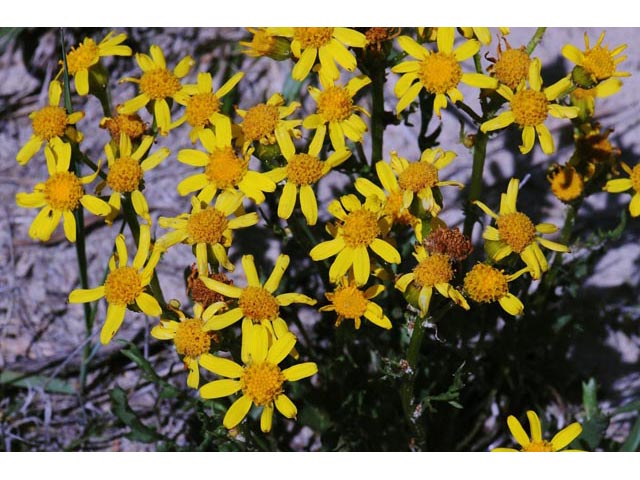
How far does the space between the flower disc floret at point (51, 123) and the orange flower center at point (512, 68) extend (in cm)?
149

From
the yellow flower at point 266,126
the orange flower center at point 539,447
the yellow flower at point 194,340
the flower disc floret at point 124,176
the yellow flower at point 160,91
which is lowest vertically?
the orange flower center at point 539,447

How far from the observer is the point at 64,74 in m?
2.96

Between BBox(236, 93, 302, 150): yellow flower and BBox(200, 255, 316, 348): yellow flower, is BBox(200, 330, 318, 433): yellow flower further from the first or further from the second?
BBox(236, 93, 302, 150): yellow flower

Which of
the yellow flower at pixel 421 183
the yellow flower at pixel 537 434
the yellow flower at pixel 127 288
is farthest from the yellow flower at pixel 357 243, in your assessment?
the yellow flower at pixel 537 434

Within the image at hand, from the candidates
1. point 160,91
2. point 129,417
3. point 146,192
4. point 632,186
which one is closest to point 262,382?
point 129,417

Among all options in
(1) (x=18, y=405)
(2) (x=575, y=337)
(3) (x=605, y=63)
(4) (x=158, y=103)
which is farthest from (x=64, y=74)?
(2) (x=575, y=337)

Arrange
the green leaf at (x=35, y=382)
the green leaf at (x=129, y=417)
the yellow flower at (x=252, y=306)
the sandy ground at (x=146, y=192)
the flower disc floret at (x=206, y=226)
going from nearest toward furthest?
the yellow flower at (x=252, y=306) < the flower disc floret at (x=206, y=226) < the green leaf at (x=129, y=417) < the green leaf at (x=35, y=382) < the sandy ground at (x=146, y=192)

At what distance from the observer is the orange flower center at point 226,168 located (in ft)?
9.20

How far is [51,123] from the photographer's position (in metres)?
2.93

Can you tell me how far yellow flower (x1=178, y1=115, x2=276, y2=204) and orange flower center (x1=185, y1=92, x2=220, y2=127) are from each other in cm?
3

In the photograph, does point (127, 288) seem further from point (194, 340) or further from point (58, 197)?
point (58, 197)

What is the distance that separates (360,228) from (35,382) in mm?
1986

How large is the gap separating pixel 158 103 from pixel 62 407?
1641 millimetres

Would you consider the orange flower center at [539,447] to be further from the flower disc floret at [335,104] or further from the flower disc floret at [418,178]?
the flower disc floret at [335,104]
